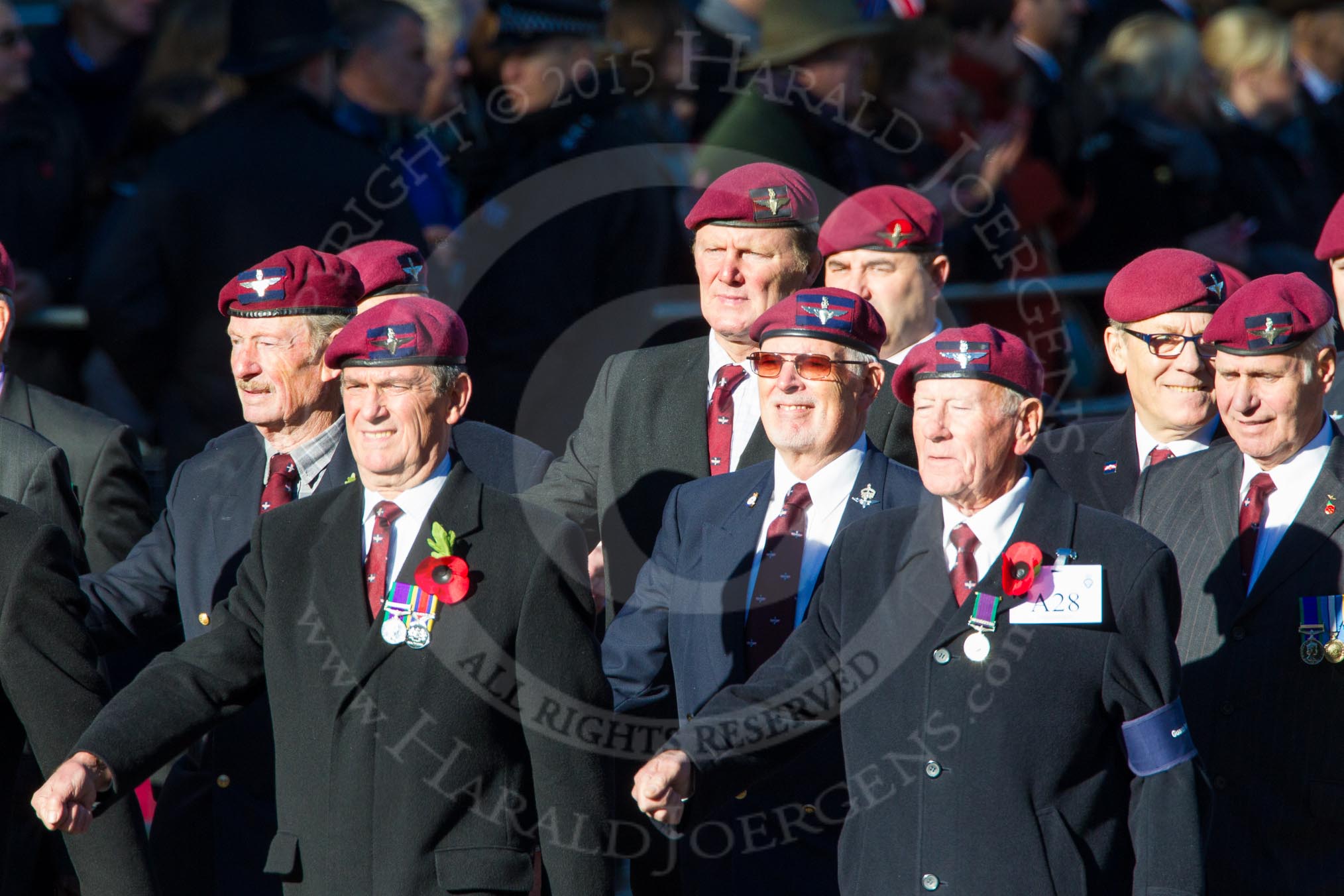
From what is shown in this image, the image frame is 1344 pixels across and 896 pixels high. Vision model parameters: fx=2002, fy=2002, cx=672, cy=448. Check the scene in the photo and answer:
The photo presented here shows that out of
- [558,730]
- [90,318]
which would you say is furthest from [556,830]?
[90,318]

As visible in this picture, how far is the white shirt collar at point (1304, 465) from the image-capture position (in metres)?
5.36

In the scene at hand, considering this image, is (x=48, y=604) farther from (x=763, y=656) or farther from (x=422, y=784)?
(x=763, y=656)

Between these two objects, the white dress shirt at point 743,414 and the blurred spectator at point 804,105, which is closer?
the white dress shirt at point 743,414

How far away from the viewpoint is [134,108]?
8.48 metres

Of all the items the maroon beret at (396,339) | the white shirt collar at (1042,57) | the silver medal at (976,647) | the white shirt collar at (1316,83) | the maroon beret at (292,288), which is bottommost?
the silver medal at (976,647)

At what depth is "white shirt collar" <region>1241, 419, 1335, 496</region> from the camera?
536cm

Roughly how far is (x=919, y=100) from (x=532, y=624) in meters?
4.67

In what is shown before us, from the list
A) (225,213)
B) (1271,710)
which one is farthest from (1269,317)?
(225,213)

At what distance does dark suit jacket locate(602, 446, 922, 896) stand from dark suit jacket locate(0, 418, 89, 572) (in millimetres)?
1745

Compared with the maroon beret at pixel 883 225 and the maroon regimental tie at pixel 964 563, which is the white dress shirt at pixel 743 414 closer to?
the maroon beret at pixel 883 225

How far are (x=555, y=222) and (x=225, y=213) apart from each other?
4.14 ft

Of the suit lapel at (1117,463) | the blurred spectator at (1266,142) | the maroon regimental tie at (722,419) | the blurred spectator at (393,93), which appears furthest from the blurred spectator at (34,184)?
the blurred spectator at (1266,142)

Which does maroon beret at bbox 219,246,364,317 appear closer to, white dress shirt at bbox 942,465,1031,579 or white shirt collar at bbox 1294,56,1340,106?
white dress shirt at bbox 942,465,1031,579

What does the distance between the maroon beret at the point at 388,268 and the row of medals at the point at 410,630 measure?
1.90 metres
